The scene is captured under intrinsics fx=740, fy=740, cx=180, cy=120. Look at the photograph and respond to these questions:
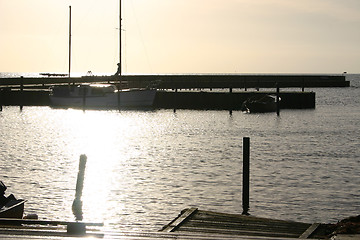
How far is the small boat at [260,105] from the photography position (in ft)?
240

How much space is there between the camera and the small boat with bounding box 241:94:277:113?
7306 centimetres

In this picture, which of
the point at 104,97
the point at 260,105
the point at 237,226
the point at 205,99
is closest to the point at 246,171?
the point at 237,226

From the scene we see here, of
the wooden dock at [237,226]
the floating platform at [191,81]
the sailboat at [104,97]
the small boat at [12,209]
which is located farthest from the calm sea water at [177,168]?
the floating platform at [191,81]

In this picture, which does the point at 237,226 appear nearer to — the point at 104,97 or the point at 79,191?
the point at 79,191

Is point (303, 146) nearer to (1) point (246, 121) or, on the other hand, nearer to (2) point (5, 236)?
(1) point (246, 121)

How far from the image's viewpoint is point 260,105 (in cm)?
7306

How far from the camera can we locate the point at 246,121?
65250 mm

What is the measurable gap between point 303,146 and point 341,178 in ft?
50.4

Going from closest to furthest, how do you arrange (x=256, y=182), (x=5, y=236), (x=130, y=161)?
1. (x=5, y=236)
2. (x=256, y=182)
3. (x=130, y=161)

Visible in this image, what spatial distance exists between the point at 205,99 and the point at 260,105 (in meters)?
7.01

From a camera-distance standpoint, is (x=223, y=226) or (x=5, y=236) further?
(x=223, y=226)

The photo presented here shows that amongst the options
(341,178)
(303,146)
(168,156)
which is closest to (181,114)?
(303,146)

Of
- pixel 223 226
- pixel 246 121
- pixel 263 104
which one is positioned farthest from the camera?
pixel 263 104

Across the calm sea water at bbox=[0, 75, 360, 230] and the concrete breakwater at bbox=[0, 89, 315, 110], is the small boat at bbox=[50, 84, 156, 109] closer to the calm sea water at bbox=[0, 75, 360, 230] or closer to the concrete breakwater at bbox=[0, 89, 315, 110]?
the concrete breakwater at bbox=[0, 89, 315, 110]
